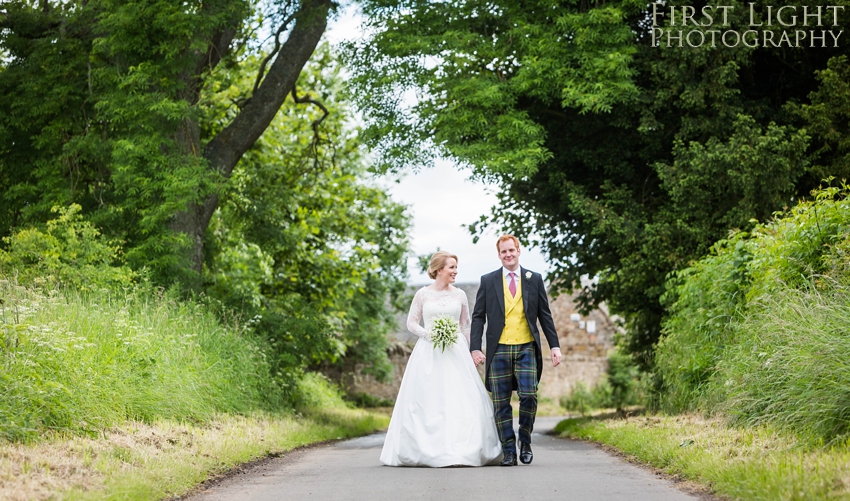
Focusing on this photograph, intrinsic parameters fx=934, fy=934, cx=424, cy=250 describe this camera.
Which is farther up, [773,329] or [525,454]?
[773,329]

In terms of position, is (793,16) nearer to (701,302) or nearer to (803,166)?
(803,166)

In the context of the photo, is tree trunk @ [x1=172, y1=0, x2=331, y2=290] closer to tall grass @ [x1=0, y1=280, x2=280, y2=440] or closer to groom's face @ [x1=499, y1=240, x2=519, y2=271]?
tall grass @ [x1=0, y1=280, x2=280, y2=440]

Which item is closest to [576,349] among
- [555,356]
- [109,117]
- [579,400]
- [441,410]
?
[579,400]

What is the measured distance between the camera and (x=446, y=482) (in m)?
7.55

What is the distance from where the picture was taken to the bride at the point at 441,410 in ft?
29.8

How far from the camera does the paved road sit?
6.66m

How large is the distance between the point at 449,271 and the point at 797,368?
3627mm

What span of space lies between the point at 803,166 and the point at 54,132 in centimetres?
1361

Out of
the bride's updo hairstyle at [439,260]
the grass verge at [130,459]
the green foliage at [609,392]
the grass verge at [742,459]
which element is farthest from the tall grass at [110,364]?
the green foliage at [609,392]

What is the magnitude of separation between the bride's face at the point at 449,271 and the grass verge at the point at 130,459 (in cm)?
267

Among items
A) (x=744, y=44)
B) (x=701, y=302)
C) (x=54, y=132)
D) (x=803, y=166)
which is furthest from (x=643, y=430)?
(x=54, y=132)

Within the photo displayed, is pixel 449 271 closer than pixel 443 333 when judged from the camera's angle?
No

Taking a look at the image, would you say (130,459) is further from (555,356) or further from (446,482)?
(555,356)

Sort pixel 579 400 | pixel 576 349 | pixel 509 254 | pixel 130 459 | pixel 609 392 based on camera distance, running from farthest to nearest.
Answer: pixel 576 349 → pixel 579 400 → pixel 609 392 → pixel 509 254 → pixel 130 459
